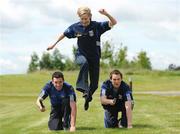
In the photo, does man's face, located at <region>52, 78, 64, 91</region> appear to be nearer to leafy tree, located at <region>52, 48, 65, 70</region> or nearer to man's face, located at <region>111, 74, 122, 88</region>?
man's face, located at <region>111, 74, 122, 88</region>

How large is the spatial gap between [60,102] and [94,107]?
9.09m

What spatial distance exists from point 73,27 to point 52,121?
232 cm

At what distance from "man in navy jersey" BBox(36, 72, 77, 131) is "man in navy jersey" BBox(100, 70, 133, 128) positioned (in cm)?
77

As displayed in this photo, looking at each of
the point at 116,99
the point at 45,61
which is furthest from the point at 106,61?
the point at 116,99

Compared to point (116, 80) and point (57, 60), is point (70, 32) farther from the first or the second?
point (57, 60)

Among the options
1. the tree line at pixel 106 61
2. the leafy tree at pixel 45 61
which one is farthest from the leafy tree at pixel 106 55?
the leafy tree at pixel 45 61

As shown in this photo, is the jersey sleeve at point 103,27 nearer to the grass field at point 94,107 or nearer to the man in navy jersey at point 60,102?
the man in navy jersey at point 60,102

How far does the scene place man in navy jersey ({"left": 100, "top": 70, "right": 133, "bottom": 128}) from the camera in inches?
495

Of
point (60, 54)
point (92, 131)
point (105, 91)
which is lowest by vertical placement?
point (92, 131)

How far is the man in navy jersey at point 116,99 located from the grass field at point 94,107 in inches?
14.3

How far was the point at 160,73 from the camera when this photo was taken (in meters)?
69.0

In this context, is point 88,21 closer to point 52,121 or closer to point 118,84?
point 118,84

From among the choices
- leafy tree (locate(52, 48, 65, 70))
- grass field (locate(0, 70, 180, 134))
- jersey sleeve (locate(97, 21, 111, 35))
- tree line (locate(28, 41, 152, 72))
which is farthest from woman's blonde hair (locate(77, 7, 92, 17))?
leafy tree (locate(52, 48, 65, 70))

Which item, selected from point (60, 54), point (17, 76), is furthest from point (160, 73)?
point (60, 54)
